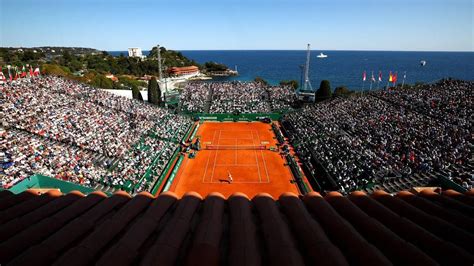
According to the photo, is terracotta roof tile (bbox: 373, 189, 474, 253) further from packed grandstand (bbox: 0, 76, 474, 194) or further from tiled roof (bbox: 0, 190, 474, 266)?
packed grandstand (bbox: 0, 76, 474, 194)

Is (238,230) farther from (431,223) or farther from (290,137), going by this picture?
(290,137)

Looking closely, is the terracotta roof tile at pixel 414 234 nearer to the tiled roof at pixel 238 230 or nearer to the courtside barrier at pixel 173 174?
the tiled roof at pixel 238 230

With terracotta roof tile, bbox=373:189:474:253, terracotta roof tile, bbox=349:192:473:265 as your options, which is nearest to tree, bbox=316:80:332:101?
terracotta roof tile, bbox=373:189:474:253

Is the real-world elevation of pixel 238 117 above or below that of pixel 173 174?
above

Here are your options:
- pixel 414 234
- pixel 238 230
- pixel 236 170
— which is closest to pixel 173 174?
pixel 236 170

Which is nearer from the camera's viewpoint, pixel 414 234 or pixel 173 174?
pixel 414 234

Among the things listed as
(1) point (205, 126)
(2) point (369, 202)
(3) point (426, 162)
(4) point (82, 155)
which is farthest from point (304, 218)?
(1) point (205, 126)

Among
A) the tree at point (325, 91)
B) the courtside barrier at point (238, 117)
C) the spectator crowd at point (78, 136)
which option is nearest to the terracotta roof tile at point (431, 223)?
the spectator crowd at point (78, 136)
